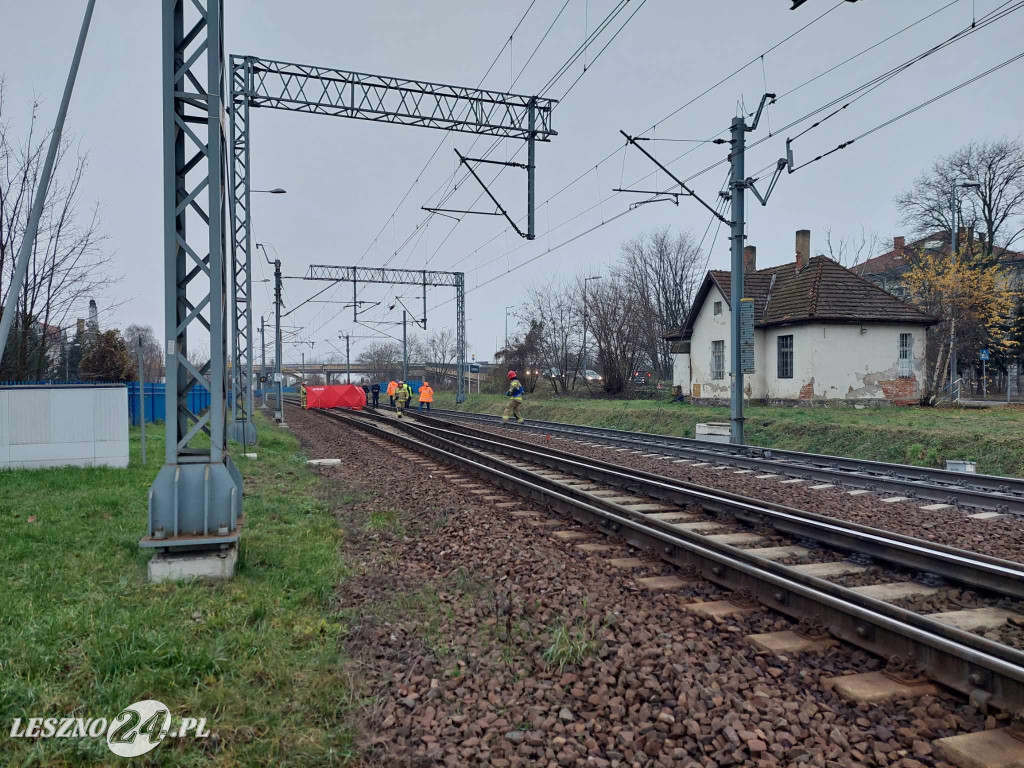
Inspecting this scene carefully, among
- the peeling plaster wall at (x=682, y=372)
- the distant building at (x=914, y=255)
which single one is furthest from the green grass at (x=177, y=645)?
the distant building at (x=914, y=255)

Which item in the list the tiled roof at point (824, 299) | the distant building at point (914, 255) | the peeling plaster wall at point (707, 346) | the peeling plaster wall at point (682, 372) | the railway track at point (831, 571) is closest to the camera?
the railway track at point (831, 571)

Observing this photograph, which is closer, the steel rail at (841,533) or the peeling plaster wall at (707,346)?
the steel rail at (841,533)

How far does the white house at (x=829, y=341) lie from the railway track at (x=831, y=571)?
18.2 meters

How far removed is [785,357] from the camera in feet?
89.0

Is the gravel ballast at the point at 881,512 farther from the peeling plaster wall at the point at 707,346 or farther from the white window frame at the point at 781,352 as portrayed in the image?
the peeling plaster wall at the point at 707,346

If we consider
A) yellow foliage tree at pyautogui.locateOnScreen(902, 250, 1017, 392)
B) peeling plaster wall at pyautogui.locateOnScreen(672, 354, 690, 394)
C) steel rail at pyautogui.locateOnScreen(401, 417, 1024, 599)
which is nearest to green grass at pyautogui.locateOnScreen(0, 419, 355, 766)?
steel rail at pyautogui.locateOnScreen(401, 417, 1024, 599)

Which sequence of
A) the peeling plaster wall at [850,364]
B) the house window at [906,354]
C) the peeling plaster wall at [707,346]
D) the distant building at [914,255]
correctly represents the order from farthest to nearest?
the distant building at [914,255], the peeling plaster wall at [707,346], the house window at [906,354], the peeling plaster wall at [850,364]

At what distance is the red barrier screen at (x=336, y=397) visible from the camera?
136 feet

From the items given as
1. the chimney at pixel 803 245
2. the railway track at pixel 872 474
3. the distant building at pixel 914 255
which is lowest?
the railway track at pixel 872 474

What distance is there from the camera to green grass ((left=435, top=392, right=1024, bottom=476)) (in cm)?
1343

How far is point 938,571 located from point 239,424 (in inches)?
586

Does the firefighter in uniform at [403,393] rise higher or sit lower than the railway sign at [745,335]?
lower

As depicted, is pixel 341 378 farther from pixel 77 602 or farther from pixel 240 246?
pixel 77 602

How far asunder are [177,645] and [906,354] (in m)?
28.6
